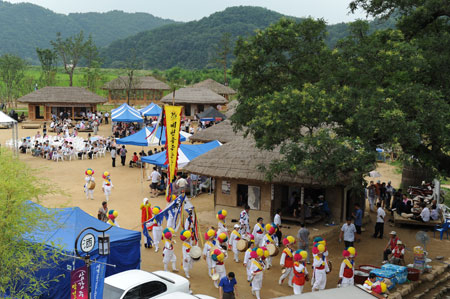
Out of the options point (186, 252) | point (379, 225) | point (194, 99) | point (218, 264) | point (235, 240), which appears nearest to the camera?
point (218, 264)

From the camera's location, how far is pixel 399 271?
12.4 m

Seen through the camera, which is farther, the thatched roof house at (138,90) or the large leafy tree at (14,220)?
the thatched roof house at (138,90)

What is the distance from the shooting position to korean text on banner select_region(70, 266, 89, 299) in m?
9.45

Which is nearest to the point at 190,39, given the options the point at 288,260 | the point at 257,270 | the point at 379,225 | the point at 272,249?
the point at 379,225

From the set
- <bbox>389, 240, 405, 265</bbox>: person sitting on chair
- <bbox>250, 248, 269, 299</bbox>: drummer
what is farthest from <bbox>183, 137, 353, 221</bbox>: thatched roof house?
<bbox>250, 248, 269, 299</bbox>: drummer

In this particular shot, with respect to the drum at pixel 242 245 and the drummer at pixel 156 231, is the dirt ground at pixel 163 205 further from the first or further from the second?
the drum at pixel 242 245

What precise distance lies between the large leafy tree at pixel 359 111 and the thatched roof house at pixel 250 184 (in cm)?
161

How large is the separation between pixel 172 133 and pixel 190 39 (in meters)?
102

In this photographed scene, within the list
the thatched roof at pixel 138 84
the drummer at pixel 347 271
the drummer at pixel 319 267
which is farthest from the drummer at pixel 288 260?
the thatched roof at pixel 138 84

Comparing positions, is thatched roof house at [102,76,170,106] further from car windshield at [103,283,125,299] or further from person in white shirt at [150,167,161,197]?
car windshield at [103,283,125,299]

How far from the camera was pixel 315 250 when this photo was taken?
1141 centimetres

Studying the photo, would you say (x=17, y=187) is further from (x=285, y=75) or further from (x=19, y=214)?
(x=285, y=75)

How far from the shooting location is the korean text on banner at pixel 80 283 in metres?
9.45

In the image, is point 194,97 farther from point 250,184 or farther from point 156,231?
point 156,231
